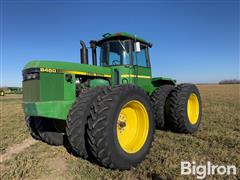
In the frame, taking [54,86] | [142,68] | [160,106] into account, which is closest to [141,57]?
[142,68]

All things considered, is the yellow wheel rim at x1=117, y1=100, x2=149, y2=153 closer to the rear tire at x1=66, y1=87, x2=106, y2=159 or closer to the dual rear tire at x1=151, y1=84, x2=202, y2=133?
the rear tire at x1=66, y1=87, x2=106, y2=159

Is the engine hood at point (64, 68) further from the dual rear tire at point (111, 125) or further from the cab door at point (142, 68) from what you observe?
the cab door at point (142, 68)

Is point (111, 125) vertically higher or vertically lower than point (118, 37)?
lower

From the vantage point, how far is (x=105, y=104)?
3658 millimetres

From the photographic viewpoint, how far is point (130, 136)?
4496 mm

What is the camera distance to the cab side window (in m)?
5.81

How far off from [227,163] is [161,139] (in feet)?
5.78

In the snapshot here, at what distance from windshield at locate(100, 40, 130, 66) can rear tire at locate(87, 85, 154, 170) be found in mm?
1463

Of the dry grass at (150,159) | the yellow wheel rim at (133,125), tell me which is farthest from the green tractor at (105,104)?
the dry grass at (150,159)

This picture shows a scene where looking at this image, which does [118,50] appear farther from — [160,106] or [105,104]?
[105,104]

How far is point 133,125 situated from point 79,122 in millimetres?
1224

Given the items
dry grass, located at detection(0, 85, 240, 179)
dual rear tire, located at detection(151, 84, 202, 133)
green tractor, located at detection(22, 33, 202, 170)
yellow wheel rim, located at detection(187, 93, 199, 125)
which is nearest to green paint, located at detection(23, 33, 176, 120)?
green tractor, located at detection(22, 33, 202, 170)

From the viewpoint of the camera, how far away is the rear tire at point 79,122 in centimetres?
383

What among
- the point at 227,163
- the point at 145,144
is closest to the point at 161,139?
the point at 145,144
